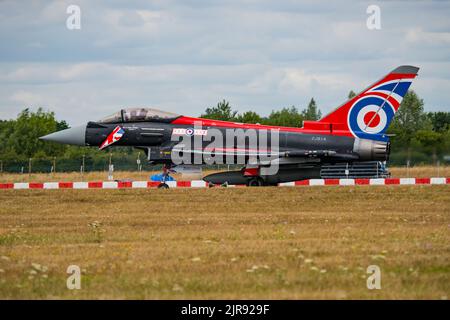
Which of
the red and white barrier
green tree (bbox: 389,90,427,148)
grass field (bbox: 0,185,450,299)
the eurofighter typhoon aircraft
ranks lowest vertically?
grass field (bbox: 0,185,450,299)

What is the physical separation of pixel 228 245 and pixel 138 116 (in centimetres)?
1493

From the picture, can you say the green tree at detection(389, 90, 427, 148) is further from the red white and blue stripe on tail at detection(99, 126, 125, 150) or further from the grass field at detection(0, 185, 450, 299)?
Answer: the grass field at detection(0, 185, 450, 299)

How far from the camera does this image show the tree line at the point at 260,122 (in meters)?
26.1

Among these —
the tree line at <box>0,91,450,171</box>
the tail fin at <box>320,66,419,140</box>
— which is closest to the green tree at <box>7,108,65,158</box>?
the tree line at <box>0,91,450,171</box>

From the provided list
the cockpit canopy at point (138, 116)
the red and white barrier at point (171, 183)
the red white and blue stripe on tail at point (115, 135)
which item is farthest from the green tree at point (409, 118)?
the red white and blue stripe on tail at point (115, 135)

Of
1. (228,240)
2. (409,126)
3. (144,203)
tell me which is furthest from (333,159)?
(409,126)

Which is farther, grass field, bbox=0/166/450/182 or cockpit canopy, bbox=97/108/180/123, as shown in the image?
grass field, bbox=0/166/450/182

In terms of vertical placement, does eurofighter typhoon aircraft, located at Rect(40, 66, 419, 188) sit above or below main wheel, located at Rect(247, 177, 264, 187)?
above

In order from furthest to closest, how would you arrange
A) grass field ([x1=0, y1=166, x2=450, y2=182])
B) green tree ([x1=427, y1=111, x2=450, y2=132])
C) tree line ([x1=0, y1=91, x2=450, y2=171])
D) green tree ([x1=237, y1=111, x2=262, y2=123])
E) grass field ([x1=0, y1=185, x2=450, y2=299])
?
green tree ([x1=237, y1=111, x2=262, y2=123]) < green tree ([x1=427, y1=111, x2=450, y2=132]) < grass field ([x1=0, y1=166, x2=450, y2=182]) < tree line ([x1=0, y1=91, x2=450, y2=171]) < grass field ([x1=0, y1=185, x2=450, y2=299])

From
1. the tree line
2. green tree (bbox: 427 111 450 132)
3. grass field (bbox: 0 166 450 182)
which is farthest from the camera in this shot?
green tree (bbox: 427 111 450 132)

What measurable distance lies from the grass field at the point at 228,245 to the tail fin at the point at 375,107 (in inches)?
217

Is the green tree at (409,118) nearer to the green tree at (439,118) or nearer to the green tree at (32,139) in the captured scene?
the green tree at (439,118)

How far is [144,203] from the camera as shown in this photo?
21.4 m

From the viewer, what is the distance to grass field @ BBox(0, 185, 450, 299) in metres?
9.88
